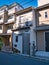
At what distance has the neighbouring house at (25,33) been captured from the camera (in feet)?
82.8

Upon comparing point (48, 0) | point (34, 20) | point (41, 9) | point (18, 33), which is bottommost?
point (18, 33)

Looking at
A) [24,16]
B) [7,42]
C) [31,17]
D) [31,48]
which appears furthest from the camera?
[7,42]

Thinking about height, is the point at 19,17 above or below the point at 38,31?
above

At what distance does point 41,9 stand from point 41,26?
111 inches

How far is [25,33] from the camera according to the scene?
26.2 metres

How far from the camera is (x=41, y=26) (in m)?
24.9

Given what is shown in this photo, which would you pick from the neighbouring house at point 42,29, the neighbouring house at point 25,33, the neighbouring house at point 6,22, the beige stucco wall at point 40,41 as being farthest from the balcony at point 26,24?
the neighbouring house at point 6,22

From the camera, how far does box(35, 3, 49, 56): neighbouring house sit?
23828mm

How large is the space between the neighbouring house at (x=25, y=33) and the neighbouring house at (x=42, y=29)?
672mm

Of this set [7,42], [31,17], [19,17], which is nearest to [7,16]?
[7,42]

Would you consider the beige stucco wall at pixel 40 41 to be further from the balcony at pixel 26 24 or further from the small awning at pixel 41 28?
the balcony at pixel 26 24

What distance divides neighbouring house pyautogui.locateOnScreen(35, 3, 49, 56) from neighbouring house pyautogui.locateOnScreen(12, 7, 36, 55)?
0.67m

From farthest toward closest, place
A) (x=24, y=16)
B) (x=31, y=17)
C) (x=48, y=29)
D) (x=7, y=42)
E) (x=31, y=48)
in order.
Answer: (x=7, y=42) < (x=24, y=16) < (x=31, y=17) < (x=31, y=48) < (x=48, y=29)

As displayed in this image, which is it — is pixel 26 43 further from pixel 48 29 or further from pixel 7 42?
pixel 7 42
